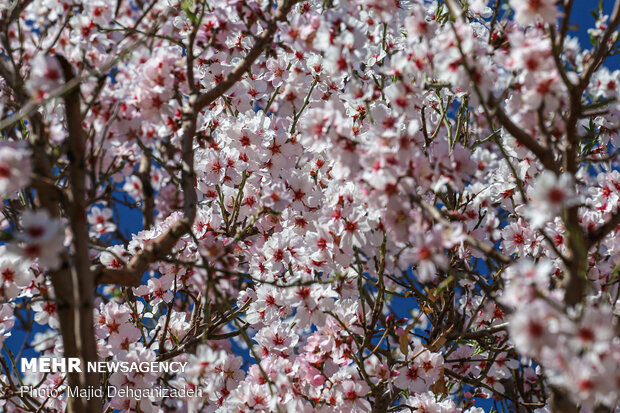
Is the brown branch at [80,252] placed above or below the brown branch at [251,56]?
below

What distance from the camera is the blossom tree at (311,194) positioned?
2.07m

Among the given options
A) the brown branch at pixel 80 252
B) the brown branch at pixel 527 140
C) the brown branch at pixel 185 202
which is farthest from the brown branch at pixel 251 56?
the brown branch at pixel 527 140

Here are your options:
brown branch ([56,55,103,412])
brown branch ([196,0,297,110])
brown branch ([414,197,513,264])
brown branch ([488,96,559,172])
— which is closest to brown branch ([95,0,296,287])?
brown branch ([196,0,297,110])

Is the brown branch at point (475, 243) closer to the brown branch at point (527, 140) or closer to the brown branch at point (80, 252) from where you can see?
the brown branch at point (527, 140)

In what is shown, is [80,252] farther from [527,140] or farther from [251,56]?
[527,140]

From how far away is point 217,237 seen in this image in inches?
151

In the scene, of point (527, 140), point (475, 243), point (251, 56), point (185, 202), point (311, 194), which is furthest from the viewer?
point (311, 194)

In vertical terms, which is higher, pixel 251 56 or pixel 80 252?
pixel 251 56

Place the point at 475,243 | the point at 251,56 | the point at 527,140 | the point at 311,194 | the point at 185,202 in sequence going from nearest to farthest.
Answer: the point at 475,243, the point at 527,140, the point at 185,202, the point at 251,56, the point at 311,194

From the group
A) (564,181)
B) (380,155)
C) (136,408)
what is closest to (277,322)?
(136,408)

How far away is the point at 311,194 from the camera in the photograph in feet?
12.1

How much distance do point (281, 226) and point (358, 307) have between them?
0.80 meters

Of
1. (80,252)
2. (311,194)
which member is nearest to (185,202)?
(80,252)

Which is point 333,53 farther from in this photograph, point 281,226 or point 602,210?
point 602,210
